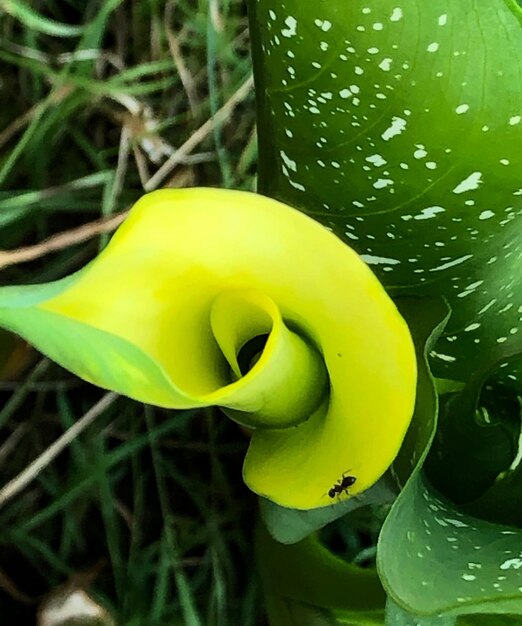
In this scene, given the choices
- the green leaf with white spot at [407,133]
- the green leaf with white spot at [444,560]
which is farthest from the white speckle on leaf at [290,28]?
the green leaf with white spot at [444,560]

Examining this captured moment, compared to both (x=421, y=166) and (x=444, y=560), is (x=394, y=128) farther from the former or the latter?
(x=444, y=560)

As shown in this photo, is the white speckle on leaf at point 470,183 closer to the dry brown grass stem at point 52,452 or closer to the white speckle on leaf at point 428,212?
the white speckle on leaf at point 428,212

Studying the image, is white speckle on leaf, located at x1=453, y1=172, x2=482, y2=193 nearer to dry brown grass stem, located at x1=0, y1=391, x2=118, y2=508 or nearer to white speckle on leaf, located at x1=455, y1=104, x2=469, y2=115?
white speckle on leaf, located at x1=455, y1=104, x2=469, y2=115

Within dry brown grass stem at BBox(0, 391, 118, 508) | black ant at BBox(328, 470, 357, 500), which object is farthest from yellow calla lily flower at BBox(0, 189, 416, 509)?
dry brown grass stem at BBox(0, 391, 118, 508)

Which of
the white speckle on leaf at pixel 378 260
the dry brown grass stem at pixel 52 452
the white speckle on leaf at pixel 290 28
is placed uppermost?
the white speckle on leaf at pixel 290 28

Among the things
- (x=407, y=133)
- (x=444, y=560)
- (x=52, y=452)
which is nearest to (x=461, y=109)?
(x=407, y=133)

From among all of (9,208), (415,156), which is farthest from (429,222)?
(9,208)
